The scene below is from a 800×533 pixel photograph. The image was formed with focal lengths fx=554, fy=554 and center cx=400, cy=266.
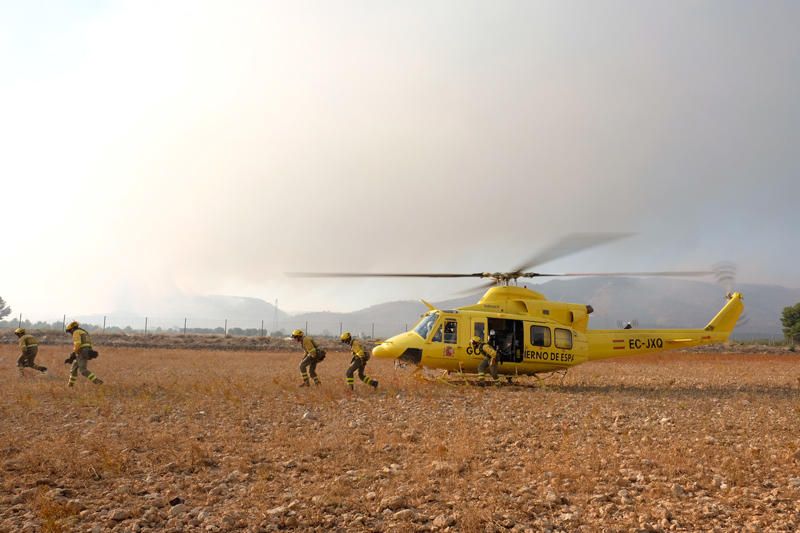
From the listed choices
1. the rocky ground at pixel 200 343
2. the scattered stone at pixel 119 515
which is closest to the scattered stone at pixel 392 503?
the scattered stone at pixel 119 515

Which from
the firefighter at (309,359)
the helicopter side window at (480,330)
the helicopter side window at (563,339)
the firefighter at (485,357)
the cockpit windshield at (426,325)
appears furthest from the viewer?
the helicopter side window at (563,339)

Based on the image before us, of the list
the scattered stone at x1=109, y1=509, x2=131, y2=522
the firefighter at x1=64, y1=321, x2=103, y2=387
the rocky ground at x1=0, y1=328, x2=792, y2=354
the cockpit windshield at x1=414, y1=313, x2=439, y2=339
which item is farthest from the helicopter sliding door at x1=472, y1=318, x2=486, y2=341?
the rocky ground at x1=0, y1=328, x2=792, y2=354

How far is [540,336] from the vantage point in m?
18.1

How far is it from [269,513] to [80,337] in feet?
46.2

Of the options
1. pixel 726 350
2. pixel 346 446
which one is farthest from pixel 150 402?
pixel 726 350

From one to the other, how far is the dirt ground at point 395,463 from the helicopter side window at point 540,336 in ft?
12.0

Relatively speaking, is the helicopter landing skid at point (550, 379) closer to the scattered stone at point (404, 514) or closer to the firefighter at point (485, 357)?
the firefighter at point (485, 357)

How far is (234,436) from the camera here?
9.68 m

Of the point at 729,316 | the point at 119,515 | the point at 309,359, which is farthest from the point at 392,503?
the point at 729,316

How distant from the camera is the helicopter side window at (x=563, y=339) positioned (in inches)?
720

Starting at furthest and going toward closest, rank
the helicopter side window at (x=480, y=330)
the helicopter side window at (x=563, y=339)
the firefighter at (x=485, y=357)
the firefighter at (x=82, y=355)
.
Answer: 1. the helicopter side window at (x=563, y=339)
2. the helicopter side window at (x=480, y=330)
3. the firefighter at (x=485, y=357)
4. the firefighter at (x=82, y=355)

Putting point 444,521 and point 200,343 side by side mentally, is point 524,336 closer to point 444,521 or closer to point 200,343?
point 444,521

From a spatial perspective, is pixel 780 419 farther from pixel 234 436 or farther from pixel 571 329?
pixel 234 436

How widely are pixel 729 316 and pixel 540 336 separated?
7.15 m
